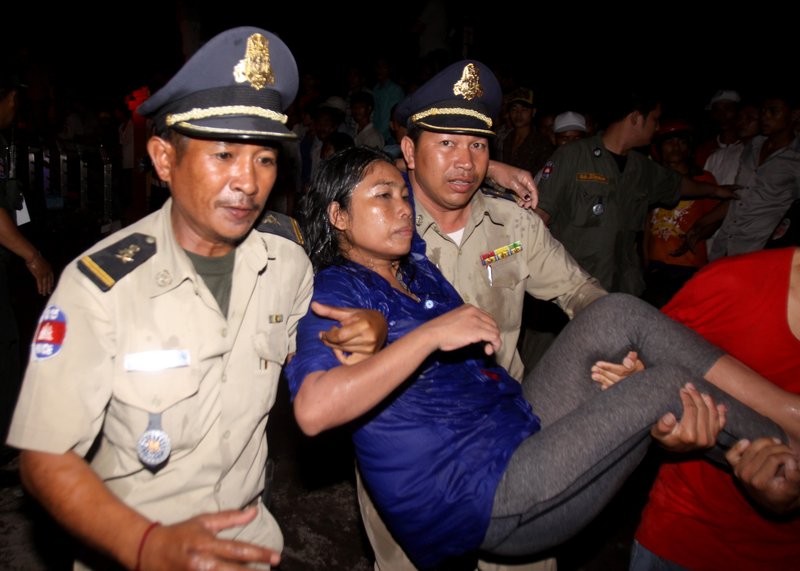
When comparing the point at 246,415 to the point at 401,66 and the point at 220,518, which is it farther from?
the point at 401,66

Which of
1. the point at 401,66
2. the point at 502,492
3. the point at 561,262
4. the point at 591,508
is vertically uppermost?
the point at 401,66

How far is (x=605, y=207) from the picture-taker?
4410 mm

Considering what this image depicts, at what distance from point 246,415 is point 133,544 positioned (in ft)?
1.85

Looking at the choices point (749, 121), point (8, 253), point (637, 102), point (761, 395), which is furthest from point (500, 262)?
point (749, 121)

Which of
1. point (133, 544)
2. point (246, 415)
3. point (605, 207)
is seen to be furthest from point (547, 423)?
point (605, 207)

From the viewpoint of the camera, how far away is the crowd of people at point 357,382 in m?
1.43

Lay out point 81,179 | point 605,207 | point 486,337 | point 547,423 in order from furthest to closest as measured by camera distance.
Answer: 1. point 81,179
2. point 605,207
3. point 547,423
4. point 486,337

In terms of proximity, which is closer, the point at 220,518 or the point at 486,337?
the point at 220,518

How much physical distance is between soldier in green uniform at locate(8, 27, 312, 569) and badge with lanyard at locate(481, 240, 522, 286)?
114 cm

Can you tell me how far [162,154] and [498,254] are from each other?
160 centimetres

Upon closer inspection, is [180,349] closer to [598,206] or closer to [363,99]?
[598,206]

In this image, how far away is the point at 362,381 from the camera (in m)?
1.51

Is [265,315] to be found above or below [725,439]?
above

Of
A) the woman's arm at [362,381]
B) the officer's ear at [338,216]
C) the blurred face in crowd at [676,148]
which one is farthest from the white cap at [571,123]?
the woman's arm at [362,381]
